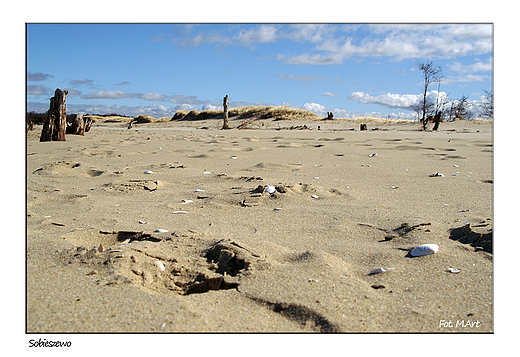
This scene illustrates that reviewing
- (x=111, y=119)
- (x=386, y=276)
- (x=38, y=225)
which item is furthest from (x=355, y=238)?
(x=111, y=119)

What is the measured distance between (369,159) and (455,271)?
3.55 metres

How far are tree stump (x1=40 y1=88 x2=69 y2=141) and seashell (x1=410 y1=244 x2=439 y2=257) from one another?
868cm

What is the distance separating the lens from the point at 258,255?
1816mm

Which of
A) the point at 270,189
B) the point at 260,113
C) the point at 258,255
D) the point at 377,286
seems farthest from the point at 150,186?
the point at 260,113

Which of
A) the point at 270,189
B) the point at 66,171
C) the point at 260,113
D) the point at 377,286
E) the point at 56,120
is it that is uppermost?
the point at 260,113

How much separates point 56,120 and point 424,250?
Result: 884cm

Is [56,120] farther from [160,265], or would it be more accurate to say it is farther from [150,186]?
[160,265]

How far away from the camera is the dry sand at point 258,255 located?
135 cm

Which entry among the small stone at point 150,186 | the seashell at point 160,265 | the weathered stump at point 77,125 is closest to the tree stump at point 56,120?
the weathered stump at point 77,125

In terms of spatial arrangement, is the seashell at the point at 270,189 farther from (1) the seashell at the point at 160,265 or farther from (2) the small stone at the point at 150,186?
(1) the seashell at the point at 160,265

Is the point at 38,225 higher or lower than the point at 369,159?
lower

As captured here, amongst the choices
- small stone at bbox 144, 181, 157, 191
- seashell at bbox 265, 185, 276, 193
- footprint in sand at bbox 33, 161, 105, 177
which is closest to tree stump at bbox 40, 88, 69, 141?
footprint in sand at bbox 33, 161, 105, 177

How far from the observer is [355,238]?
2.10m
